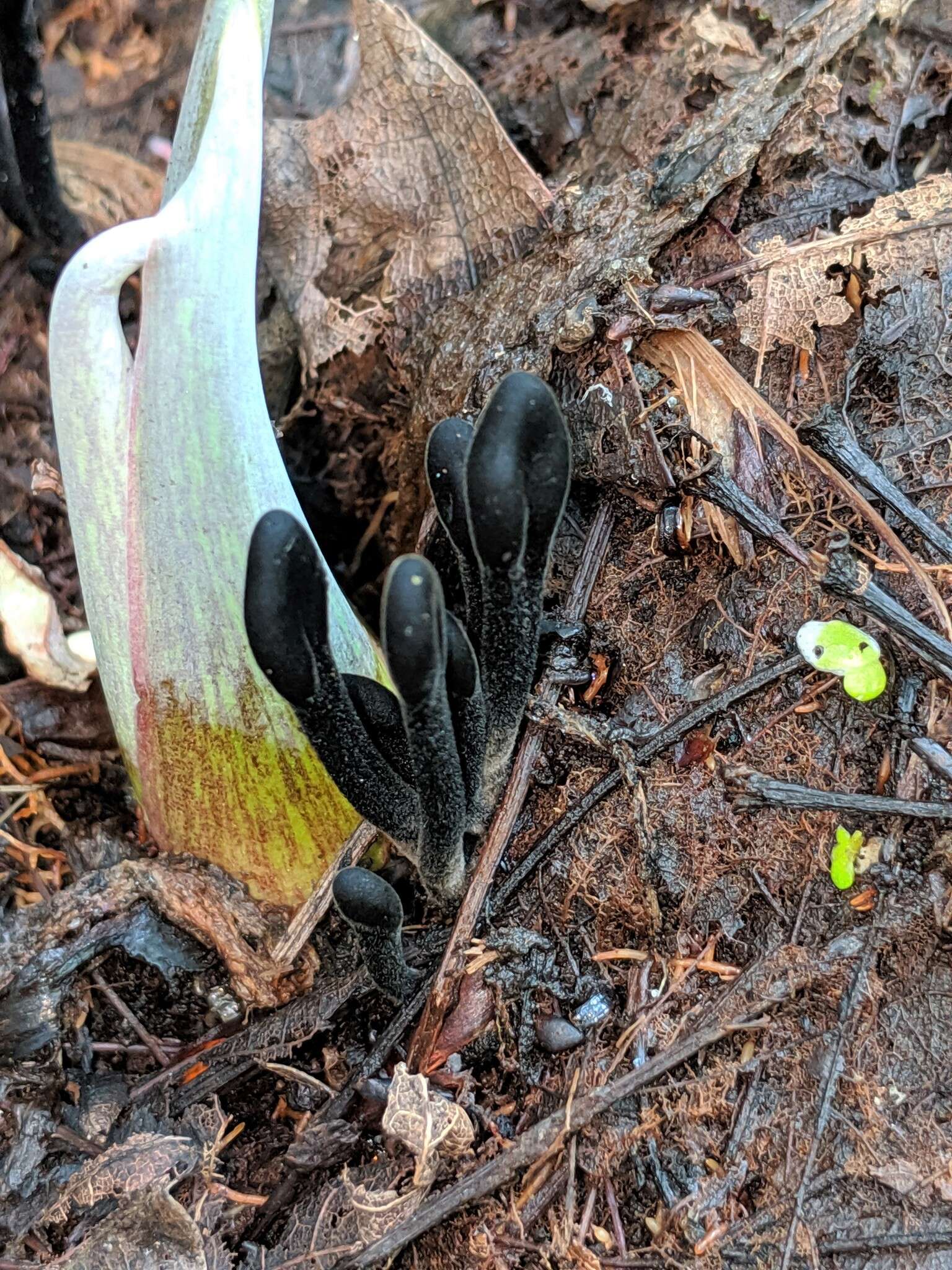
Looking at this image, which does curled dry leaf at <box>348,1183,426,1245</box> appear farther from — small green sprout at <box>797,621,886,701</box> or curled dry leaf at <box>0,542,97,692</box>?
curled dry leaf at <box>0,542,97,692</box>

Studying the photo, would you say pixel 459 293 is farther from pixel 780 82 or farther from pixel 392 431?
pixel 780 82

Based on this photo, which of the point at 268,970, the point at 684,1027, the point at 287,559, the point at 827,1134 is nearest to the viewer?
the point at 287,559

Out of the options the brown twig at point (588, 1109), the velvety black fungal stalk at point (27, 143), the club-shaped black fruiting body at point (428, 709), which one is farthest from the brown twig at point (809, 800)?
the velvety black fungal stalk at point (27, 143)

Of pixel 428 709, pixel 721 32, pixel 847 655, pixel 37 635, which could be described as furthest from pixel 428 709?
pixel 721 32

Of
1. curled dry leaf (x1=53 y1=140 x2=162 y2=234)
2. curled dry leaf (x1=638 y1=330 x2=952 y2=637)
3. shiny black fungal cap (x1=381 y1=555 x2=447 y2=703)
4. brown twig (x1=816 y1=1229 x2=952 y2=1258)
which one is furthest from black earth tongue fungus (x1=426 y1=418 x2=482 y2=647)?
curled dry leaf (x1=53 y1=140 x2=162 y2=234)

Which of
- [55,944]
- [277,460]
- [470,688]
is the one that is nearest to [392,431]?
[277,460]

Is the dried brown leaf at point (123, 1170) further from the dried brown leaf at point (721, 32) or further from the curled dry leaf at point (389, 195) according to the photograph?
the dried brown leaf at point (721, 32)
